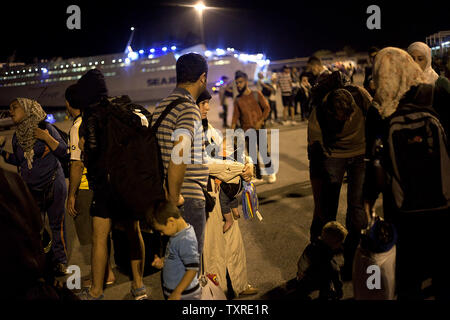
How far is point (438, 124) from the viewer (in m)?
2.54

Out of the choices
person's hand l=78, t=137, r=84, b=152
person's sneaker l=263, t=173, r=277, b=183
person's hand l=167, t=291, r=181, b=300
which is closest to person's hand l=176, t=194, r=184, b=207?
person's hand l=167, t=291, r=181, b=300

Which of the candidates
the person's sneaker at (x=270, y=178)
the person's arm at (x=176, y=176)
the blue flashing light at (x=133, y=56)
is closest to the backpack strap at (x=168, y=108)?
the person's arm at (x=176, y=176)

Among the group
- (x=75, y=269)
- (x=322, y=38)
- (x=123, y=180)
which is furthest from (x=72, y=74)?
(x=322, y=38)

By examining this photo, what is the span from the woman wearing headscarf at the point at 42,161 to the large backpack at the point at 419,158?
10.4 ft

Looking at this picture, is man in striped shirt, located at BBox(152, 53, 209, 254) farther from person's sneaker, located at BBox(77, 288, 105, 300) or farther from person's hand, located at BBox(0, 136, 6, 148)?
person's hand, located at BBox(0, 136, 6, 148)

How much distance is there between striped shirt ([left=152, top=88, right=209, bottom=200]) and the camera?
2.96m

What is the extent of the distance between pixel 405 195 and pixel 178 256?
1547 mm

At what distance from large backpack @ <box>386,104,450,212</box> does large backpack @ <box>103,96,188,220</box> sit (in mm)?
A: 1482

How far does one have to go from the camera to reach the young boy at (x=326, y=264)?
3.44 metres

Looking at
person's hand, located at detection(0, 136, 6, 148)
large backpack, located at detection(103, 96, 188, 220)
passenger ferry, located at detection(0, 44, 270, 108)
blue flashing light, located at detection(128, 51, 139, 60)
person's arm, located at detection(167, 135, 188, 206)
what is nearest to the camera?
person's arm, located at detection(167, 135, 188, 206)

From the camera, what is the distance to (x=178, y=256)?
286 cm

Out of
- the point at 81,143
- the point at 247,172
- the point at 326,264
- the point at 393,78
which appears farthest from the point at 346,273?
the point at 81,143

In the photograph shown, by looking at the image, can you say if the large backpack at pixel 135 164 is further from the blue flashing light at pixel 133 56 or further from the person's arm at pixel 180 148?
the blue flashing light at pixel 133 56

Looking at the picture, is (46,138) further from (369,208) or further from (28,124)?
(369,208)
